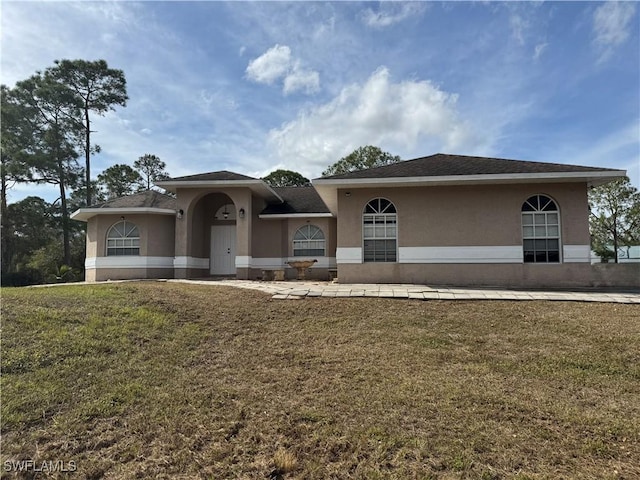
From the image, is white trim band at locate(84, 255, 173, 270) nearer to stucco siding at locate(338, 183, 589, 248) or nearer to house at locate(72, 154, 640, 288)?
house at locate(72, 154, 640, 288)

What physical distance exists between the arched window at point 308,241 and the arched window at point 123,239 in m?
6.64

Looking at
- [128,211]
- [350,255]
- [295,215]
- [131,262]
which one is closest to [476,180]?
[350,255]

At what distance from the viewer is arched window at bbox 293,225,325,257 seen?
688 inches

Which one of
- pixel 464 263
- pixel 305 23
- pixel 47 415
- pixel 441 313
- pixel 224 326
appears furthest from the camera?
pixel 464 263

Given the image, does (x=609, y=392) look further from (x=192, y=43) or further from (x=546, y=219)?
(x=192, y=43)

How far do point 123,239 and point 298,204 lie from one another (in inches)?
300

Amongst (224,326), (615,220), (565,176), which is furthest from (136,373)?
(615,220)

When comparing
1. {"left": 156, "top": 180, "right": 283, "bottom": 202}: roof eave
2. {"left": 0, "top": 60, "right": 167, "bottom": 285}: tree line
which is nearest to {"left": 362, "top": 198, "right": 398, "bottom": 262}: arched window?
{"left": 156, "top": 180, "right": 283, "bottom": 202}: roof eave

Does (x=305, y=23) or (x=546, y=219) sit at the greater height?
(x=305, y=23)

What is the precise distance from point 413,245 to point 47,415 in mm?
10627

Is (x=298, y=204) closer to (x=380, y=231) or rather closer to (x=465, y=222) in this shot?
(x=380, y=231)

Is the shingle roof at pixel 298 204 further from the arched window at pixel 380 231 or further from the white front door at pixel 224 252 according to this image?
the arched window at pixel 380 231

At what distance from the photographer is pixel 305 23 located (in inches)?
414

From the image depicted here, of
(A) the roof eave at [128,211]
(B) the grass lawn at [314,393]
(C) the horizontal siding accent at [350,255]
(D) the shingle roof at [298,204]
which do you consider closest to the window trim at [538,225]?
(B) the grass lawn at [314,393]
